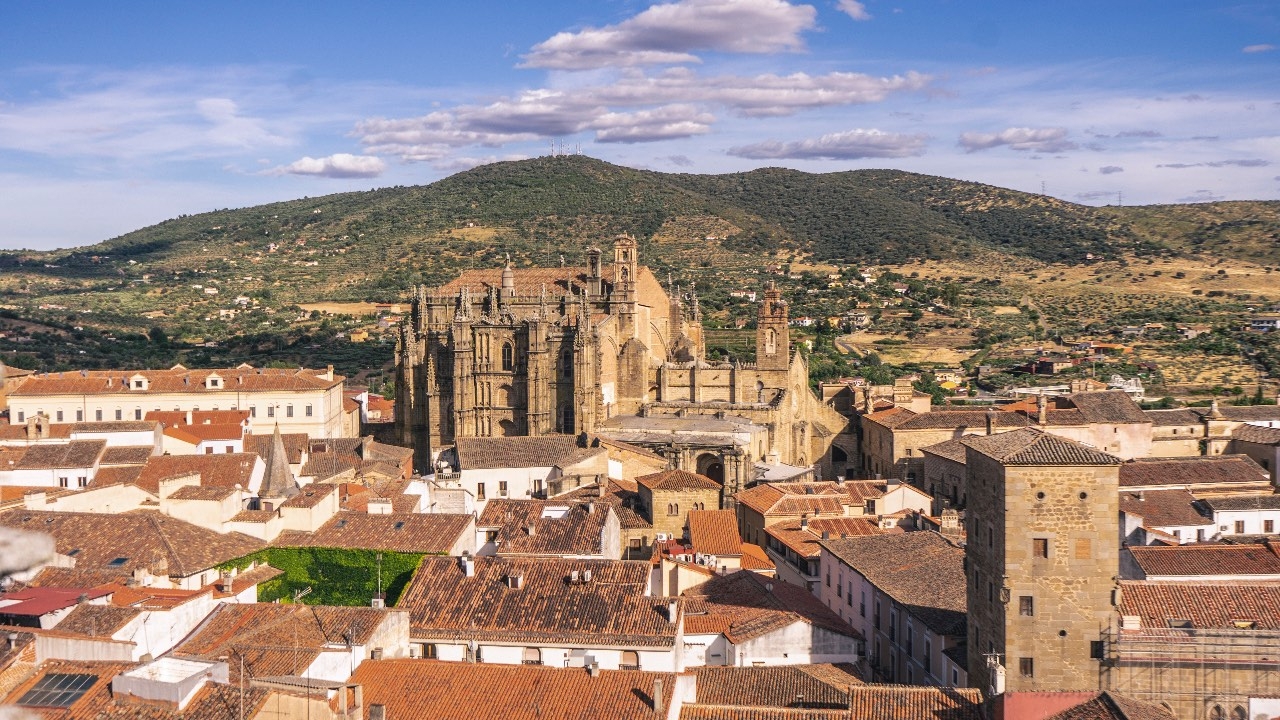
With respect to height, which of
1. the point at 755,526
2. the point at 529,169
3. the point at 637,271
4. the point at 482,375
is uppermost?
the point at 529,169

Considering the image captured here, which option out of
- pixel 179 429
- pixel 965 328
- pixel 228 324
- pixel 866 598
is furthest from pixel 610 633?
pixel 228 324

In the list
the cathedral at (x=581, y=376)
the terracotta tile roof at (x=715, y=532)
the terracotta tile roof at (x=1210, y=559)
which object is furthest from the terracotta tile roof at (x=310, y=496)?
the terracotta tile roof at (x=1210, y=559)

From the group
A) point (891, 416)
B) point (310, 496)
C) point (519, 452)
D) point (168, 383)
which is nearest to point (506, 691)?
point (310, 496)

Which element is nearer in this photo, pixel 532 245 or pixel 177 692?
pixel 177 692

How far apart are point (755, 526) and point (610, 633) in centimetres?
1620

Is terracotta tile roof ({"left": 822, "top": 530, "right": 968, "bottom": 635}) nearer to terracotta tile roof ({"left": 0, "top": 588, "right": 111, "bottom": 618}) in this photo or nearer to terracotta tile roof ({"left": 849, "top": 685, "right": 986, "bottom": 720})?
terracotta tile roof ({"left": 849, "top": 685, "right": 986, "bottom": 720})

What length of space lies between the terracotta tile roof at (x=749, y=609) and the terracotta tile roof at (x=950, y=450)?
16.0m

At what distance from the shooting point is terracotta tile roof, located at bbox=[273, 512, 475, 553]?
102 ft

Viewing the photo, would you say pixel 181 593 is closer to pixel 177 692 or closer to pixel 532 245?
pixel 177 692

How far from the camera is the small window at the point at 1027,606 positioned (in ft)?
67.7

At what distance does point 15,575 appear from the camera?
82.7 feet

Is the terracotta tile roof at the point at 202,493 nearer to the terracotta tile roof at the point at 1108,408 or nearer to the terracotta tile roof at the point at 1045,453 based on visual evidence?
the terracotta tile roof at the point at 1045,453

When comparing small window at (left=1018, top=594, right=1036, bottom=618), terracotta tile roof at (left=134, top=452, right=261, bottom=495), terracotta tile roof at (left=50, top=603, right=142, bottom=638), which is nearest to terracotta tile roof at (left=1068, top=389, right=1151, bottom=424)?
small window at (left=1018, top=594, right=1036, bottom=618)

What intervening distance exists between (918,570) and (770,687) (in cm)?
707
